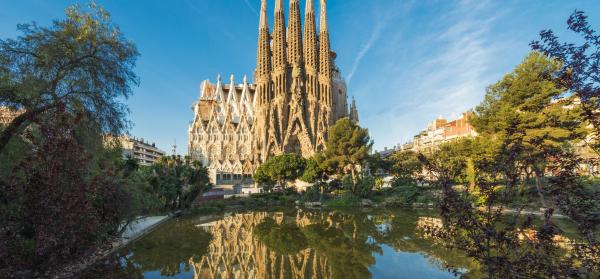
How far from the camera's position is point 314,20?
60.2 m

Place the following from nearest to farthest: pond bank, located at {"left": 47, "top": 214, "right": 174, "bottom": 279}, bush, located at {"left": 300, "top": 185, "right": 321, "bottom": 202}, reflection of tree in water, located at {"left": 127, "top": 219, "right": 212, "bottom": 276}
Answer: pond bank, located at {"left": 47, "top": 214, "right": 174, "bottom": 279} < reflection of tree in water, located at {"left": 127, "top": 219, "right": 212, "bottom": 276} < bush, located at {"left": 300, "top": 185, "right": 321, "bottom": 202}

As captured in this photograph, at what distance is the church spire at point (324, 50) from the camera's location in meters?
58.1

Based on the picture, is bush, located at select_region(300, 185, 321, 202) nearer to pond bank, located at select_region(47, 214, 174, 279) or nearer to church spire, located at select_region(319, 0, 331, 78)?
pond bank, located at select_region(47, 214, 174, 279)

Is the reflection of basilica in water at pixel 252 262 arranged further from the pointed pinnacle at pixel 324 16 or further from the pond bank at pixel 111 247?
the pointed pinnacle at pixel 324 16

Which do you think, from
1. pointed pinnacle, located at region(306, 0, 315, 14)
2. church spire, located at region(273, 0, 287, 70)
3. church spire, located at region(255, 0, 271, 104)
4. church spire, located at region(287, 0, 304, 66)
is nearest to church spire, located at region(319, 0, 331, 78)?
pointed pinnacle, located at region(306, 0, 315, 14)

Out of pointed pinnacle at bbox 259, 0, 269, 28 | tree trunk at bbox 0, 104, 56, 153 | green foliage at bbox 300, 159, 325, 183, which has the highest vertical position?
pointed pinnacle at bbox 259, 0, 269, 28

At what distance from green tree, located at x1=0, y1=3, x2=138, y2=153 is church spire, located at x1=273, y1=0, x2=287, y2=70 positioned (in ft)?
163

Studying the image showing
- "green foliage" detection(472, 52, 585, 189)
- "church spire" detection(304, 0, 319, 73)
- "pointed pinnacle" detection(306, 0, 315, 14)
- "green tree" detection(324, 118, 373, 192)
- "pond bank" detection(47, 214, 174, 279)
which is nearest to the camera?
"pond bank" detection(47, 214, 174, 279)

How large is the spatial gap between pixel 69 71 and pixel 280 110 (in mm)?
47324

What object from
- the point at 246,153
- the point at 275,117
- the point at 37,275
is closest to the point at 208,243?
the point at 37,275

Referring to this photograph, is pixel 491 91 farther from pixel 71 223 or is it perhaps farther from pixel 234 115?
pixel 234 115

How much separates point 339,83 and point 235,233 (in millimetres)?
57003

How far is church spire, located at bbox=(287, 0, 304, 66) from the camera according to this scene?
58.8 m

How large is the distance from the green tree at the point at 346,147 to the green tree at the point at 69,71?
89.3 ft
